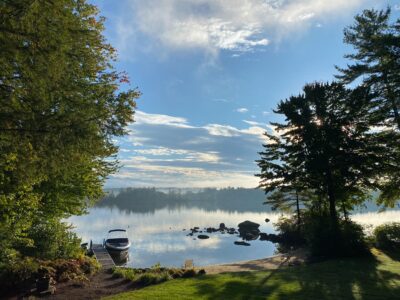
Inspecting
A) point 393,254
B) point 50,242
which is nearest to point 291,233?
point 393,254

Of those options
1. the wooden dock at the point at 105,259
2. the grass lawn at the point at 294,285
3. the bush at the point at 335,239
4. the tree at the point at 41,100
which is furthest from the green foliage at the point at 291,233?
the tree at the point at 41,100

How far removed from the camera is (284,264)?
1802 cm

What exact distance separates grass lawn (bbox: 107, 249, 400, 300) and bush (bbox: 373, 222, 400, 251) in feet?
23.0

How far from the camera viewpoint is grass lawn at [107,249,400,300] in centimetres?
1060

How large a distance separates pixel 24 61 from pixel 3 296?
9.52 m

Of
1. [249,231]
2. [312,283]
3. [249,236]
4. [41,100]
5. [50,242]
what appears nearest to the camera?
[41,100]

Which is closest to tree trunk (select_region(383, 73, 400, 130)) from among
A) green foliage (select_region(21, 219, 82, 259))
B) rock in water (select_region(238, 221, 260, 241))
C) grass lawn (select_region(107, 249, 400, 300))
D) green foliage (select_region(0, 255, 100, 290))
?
grass lawn (select_region(107, 249, 400, 300))

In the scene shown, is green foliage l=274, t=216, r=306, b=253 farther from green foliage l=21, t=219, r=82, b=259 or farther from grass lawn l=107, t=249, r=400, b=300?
green foliage l=21, t=219, r=82, b=259

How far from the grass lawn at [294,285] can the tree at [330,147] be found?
674 cm

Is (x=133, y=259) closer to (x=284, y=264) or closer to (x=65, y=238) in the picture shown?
(x=65, y=238)

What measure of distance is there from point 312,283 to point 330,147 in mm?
12113

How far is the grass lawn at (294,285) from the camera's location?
1060 cm

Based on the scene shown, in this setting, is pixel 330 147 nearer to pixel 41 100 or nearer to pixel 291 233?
pixel 291 233

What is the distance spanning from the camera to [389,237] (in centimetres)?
2195
